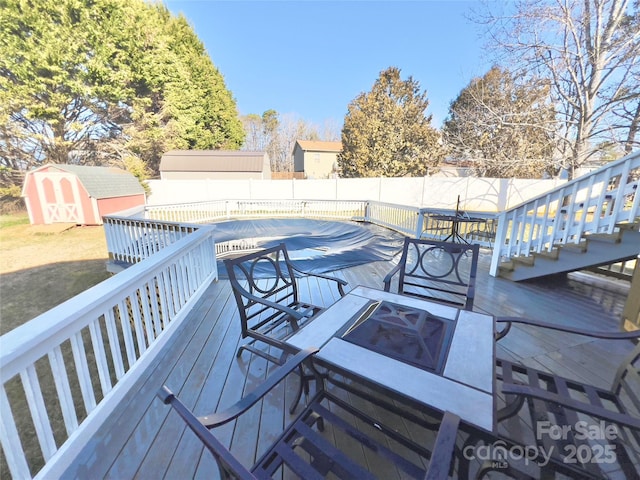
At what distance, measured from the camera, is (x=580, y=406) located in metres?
1.00

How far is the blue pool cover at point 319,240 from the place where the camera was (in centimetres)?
486

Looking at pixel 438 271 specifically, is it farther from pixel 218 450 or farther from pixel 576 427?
pixel 218 450

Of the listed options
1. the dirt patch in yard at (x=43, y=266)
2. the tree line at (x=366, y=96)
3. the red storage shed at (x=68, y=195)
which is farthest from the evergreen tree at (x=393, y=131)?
the dirt patch in yard at (x=43, y=266)

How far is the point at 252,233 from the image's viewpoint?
7930 mm

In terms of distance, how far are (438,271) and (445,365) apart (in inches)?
132

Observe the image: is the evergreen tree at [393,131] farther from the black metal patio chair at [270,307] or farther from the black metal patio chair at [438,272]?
the black metal patio chair at [270,307]

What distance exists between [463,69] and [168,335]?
41.6ft

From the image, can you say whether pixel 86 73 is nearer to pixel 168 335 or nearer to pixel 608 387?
pixel 168 335

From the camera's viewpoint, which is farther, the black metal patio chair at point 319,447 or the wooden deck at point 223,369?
the wooden deck at point 223,369

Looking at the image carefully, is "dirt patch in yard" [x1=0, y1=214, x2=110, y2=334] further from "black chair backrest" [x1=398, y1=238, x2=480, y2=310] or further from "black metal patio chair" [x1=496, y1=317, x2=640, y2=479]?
"black metal patio chair" [x1=496, y1=317, x2=640, y2=479]

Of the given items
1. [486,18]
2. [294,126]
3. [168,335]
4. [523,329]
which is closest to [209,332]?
[168,335]

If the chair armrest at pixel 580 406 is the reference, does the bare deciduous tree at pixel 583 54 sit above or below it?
above

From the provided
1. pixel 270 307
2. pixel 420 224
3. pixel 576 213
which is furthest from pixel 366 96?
pixel 270 307

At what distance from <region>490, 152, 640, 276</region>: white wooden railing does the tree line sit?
5.82 meters
